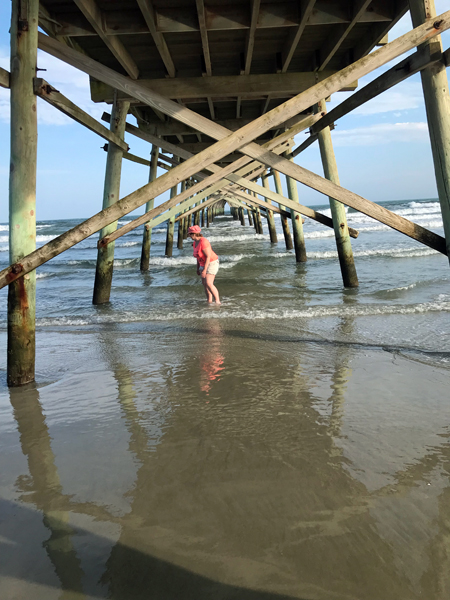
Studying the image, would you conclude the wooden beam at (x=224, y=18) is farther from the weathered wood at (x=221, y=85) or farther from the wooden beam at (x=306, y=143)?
the wooden beam at (x=306, y=143)

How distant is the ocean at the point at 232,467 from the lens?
154 cm

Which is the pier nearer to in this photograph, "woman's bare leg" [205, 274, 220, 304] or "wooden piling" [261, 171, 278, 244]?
"woman's bare leg" [205, 274, 220, 304]

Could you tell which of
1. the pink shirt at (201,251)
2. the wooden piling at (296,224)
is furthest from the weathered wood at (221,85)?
the wooden piling at (296,224)

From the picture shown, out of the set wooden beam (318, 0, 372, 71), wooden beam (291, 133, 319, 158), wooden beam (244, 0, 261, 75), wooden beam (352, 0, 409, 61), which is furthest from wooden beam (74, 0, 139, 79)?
wooden beam (352, 0, 409, 61)

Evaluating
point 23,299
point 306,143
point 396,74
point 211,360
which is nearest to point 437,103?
point 396,74

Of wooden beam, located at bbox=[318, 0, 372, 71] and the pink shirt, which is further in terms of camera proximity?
the pink shirt

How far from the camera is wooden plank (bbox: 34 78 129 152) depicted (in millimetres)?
3600

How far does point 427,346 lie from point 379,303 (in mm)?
2418

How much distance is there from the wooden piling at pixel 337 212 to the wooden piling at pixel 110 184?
2903mm

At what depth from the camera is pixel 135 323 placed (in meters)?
6.11

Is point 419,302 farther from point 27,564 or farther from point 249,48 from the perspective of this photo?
point 27,564

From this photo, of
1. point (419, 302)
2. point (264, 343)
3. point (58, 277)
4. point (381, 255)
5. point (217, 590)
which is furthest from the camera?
point (381, 255)

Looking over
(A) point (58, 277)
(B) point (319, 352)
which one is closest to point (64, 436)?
(B) point (319, 352)

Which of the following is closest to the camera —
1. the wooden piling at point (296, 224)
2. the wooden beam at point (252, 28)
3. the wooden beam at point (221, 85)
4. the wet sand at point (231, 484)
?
the wet sand at point (231, 484)
